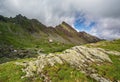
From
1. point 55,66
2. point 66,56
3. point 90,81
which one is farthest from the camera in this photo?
point 66,56

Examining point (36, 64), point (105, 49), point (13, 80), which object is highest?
point (105, 49)

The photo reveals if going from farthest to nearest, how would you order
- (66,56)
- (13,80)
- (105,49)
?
(105,49) → (66,56) → (13,80)

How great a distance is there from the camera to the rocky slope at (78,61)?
65625 millimetres

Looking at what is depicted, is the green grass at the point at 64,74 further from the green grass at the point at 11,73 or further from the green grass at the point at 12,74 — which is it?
the green grass at the point at 11,73

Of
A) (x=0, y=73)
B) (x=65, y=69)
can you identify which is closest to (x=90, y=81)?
(x=65, y=69)

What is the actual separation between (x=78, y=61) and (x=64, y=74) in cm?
898

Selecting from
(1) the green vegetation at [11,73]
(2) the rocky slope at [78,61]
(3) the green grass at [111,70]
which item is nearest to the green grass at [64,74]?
(2) the rocky slope at [78,61]

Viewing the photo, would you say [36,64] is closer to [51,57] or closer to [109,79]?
[51,57]

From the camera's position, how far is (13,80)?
65.9m

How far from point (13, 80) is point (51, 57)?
1801 cm

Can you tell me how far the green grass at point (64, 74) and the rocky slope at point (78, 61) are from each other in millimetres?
1459

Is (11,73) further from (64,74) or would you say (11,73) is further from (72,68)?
(72,68)

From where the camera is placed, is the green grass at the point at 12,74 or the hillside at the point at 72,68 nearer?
the hillside at the point at 72,68

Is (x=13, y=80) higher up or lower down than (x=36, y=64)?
lower down
